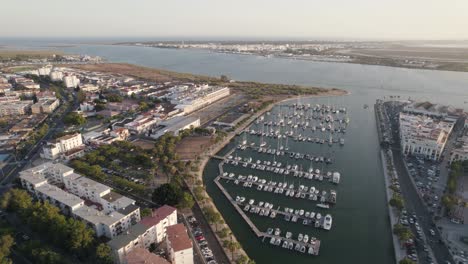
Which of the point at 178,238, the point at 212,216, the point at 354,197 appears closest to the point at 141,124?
the point at 212,216

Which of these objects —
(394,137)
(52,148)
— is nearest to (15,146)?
(52,148)

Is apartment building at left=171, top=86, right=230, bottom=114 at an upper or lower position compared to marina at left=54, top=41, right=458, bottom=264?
upper

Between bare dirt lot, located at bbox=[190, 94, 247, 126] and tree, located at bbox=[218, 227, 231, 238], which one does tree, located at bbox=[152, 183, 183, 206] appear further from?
bare dirt lot, located at bbox=[190, 94, 247, 126]

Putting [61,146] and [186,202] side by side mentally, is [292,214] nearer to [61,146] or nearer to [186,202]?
[186,202]

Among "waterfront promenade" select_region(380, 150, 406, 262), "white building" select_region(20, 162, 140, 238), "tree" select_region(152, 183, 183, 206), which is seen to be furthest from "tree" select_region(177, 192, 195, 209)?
"waterfront promenade" select_region(380, 150, 406, 262)

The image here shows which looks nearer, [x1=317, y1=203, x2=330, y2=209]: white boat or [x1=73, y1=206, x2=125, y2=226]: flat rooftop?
[x1=73, y1=206, x2=125, y2=226]: flat rooftop
